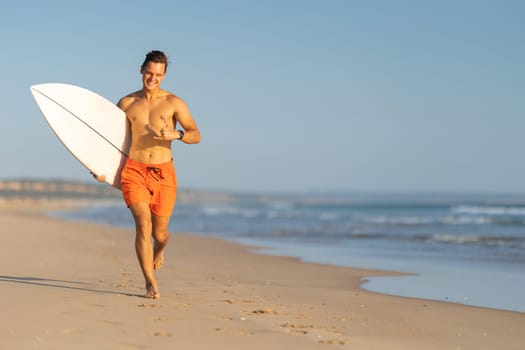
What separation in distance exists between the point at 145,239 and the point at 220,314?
0.93 metres

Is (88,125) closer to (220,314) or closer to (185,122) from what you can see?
(185,122)

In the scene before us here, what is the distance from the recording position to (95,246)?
12.3m

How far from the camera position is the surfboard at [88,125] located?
6.29 metres

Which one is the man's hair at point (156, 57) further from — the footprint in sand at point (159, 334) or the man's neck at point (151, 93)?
the footprint in sand at point (159, 334)

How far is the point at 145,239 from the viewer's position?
581 cm

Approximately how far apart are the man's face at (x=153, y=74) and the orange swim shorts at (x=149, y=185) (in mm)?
621

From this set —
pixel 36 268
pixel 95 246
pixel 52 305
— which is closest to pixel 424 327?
pixel 52 305

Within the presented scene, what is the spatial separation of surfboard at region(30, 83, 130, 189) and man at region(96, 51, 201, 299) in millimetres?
236

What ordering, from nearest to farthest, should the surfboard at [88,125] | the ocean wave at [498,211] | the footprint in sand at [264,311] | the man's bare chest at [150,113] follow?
1. the footprint in sand at [264,311]
2. the man's bare chest at [150,113]
3. the surfboard at [88,125]
4. the ocean wave at [498,211]

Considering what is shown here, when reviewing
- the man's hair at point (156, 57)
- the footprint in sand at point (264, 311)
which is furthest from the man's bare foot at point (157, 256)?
the man's hair at point (156, 57)

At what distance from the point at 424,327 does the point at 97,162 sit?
3.00m

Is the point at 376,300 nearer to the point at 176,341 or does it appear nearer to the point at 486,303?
the point at 486,303

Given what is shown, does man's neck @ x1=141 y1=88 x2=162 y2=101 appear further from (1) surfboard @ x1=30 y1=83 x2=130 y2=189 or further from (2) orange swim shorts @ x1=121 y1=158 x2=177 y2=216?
(2) orange swim shorts @ x1=121 y1=158 x2=177 y2=216

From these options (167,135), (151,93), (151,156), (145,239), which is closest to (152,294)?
(145,239)
